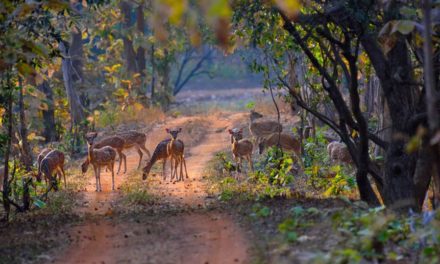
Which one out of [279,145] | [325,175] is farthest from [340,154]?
[325,175]

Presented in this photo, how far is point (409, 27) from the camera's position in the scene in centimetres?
1022

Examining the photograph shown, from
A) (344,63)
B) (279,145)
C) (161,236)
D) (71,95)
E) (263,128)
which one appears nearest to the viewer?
(161,236)

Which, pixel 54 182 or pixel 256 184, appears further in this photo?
pixel 256 184

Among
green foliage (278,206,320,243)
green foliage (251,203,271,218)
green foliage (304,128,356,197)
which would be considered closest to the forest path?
green foliage (251,203,271,218)

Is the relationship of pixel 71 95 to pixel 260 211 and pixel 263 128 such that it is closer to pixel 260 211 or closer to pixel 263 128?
pixel 263 128

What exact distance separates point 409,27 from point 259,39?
5.12 meters

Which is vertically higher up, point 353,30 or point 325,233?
point 353,30

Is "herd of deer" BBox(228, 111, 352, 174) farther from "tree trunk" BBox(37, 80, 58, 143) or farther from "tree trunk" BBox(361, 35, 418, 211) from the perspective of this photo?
"tree trunk" BBox(37, 80, 58, 143)

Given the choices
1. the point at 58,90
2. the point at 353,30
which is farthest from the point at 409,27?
the point at 58,90

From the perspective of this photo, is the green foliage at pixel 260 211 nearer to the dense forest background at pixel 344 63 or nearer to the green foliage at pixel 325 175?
the dense forest background at pixel 344 63

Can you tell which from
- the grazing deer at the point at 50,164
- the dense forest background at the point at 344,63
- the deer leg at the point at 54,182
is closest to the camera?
the dense forest background at the point at 344,63

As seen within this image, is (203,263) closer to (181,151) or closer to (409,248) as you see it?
(409,248)

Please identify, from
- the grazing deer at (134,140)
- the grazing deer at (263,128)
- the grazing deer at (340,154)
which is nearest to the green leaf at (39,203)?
the grazing deer at (340,154)

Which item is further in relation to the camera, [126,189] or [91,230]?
[126,189]
